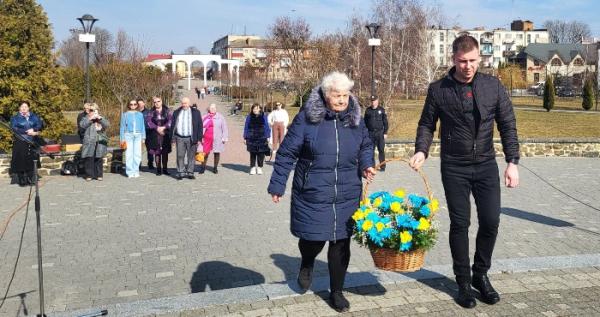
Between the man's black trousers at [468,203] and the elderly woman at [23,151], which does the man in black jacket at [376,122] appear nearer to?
the elderly woman at [23,151]

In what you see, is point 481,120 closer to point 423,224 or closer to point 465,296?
point 423,224

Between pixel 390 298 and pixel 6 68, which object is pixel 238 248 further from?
pixel 6 68

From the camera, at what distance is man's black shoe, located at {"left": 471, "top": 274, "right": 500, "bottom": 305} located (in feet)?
14.7

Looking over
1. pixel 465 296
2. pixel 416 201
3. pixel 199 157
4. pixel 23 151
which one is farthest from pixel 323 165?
pixel 199 157

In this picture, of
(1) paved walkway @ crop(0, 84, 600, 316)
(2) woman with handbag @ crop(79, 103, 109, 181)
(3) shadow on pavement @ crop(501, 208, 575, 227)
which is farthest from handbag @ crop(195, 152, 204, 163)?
(3) shadow on pavement @ crop(501, 208, 575, 227)

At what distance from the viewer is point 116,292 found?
530cm

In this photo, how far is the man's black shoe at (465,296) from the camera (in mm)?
4397

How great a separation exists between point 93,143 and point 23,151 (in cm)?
139

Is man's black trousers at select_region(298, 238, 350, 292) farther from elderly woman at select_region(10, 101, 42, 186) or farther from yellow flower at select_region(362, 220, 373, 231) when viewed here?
elderly woman at select_region(10, 101, 42, 186)

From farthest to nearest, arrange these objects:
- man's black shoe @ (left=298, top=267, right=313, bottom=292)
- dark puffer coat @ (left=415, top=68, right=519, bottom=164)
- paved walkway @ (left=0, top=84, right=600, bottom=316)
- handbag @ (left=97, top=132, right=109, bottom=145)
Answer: handbag @ (left=97, top=132, right=109, bottom=145) → paved walkway @ (left=0, top=84, right=600, bottom=316) → man's black shoe @ (left=298, top=267, right=313, bottom=292) → dark puffer coat @ (left=415, top=68, right=519, bottom=164)

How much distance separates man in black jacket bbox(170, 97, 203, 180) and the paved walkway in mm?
655

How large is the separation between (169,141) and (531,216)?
7715mm

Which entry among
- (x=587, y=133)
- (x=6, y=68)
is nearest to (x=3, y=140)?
(x=6, y=68)

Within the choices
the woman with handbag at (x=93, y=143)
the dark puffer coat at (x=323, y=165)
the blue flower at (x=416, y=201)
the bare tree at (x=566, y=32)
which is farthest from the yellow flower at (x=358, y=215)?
the bare tree at (x=566, y=32)
